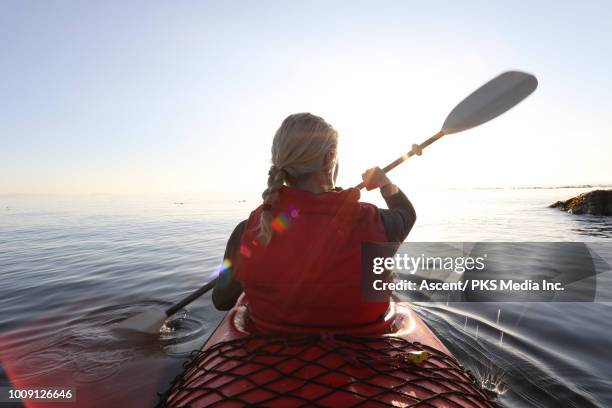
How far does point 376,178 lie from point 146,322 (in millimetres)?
4118

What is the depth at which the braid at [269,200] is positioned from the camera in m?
2.10

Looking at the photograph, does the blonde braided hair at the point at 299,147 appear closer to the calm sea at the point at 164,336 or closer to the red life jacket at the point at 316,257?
the red life jacket at the point at 316,257

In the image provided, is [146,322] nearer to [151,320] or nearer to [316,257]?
[151,320]

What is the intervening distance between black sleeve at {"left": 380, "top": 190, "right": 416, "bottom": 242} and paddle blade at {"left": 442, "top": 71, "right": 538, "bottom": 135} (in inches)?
98.2

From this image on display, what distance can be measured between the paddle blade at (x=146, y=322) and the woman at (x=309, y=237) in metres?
3.22

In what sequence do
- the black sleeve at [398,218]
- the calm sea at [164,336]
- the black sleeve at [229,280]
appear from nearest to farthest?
the black sleeve at [398,218] → the black sleeve at [229,280] → the calm sea at [164,336]

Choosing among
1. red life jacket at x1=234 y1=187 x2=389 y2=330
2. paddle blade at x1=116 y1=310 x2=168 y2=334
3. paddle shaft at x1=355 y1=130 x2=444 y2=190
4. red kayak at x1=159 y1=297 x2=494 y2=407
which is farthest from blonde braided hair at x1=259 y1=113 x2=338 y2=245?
paddle blade at x1=116 y1=310 x2=168 y2=334

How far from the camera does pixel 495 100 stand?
458cm

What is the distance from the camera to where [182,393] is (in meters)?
2.08

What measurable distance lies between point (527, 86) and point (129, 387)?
590cm

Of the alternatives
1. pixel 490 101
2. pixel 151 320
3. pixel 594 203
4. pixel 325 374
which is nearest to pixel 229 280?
pixel 325 374

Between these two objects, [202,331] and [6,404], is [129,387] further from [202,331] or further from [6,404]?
[202,331]

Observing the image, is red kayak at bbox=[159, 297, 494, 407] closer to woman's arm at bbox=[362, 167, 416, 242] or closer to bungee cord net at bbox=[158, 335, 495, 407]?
bungee cord net at bbox=[158, 335, 495, 407]

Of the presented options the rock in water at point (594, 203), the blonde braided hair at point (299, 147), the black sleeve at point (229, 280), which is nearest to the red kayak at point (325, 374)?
the black sleeve at point (229, 280)
